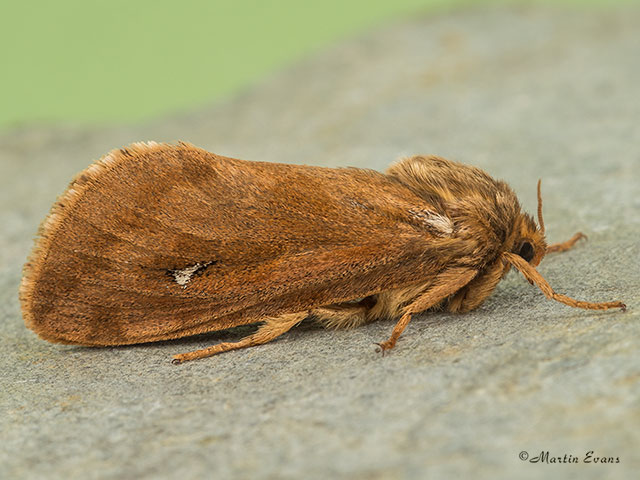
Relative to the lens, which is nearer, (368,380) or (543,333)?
(368,380)

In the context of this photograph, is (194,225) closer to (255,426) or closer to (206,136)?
(255,426)

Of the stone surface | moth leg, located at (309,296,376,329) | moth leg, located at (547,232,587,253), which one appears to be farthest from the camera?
moth leg, located at (547,232,587,253)

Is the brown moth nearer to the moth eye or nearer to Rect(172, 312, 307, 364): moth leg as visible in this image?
Rect(172, 312, 307, 364): moth leg

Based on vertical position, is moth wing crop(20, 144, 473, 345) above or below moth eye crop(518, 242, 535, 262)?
above

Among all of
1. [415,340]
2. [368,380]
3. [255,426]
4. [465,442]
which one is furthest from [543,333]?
[255,426]

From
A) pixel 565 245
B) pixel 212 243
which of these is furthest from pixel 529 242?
pixel 212 243

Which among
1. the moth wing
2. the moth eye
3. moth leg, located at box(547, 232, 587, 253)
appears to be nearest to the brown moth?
the moth wing

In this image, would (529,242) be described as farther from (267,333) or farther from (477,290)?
(267,333)
